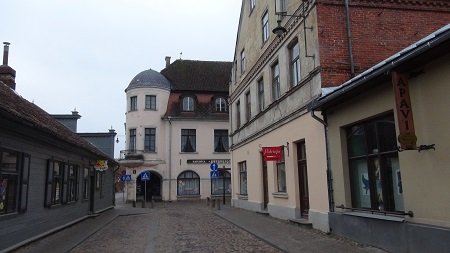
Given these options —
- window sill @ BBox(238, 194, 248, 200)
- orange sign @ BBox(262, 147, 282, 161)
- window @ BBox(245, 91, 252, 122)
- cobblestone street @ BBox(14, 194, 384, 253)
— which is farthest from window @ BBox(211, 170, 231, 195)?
orange sign @ BBox(262, 147, 282, 161)

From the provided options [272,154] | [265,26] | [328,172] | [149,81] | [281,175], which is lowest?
[328,172]

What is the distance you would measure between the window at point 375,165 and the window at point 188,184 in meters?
26.6

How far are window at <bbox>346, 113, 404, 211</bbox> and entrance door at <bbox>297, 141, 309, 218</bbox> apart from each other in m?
3.54

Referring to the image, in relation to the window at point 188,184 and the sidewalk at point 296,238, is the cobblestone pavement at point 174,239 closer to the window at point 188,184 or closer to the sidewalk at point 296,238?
the sidewalk at point 296,238

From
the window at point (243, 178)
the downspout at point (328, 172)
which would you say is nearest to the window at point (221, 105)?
the window at point (243, 178)

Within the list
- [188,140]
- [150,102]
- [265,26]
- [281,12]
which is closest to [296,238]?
[281,12]

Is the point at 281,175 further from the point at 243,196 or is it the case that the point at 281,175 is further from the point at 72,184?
the point at 72,184

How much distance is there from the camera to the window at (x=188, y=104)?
38.3 meters

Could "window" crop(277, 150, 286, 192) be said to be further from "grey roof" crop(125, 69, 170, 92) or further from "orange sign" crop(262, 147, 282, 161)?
"grey roof" crop(125, 69, 170, 92)

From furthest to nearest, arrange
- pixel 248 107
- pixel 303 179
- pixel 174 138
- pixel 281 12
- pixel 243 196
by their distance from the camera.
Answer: pixel 174 138
pixel 243 196
pixel 248 107
pixel 281 12
pixel 303 179

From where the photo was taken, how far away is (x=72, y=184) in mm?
17328

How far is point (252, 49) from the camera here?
854 inches

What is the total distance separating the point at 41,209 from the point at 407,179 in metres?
10.4

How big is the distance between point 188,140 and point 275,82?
20787 millimetres
